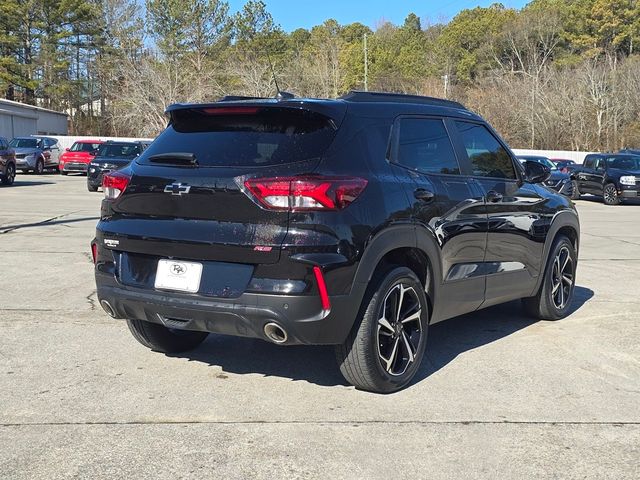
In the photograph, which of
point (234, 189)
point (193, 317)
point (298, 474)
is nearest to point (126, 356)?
point (193, 317)

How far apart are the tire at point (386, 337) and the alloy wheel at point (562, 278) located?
7.52 feet

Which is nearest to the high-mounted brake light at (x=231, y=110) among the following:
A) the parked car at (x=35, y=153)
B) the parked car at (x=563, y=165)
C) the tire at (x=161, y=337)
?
the tire at (x=161, y=337)

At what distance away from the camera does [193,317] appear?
416cm

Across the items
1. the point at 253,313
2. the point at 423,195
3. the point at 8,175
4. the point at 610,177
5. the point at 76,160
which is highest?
the point at 423,195

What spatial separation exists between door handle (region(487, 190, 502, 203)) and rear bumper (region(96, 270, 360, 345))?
1.84m

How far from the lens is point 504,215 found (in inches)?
223

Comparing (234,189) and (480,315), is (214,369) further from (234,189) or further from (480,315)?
(480,315)

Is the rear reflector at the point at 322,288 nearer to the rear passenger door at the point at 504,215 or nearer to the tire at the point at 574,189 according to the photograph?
the rear passenger door at the point at 504,215

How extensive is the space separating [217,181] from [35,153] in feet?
99.0

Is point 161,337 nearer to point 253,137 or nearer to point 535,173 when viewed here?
point 253,137

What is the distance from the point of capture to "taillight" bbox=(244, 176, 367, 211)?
3943 mm

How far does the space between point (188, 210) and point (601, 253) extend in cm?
896

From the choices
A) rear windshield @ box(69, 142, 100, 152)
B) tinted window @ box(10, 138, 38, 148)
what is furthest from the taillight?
tinted window @ box(10, 138, 38, 148)

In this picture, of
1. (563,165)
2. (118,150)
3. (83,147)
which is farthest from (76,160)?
(563,165)
